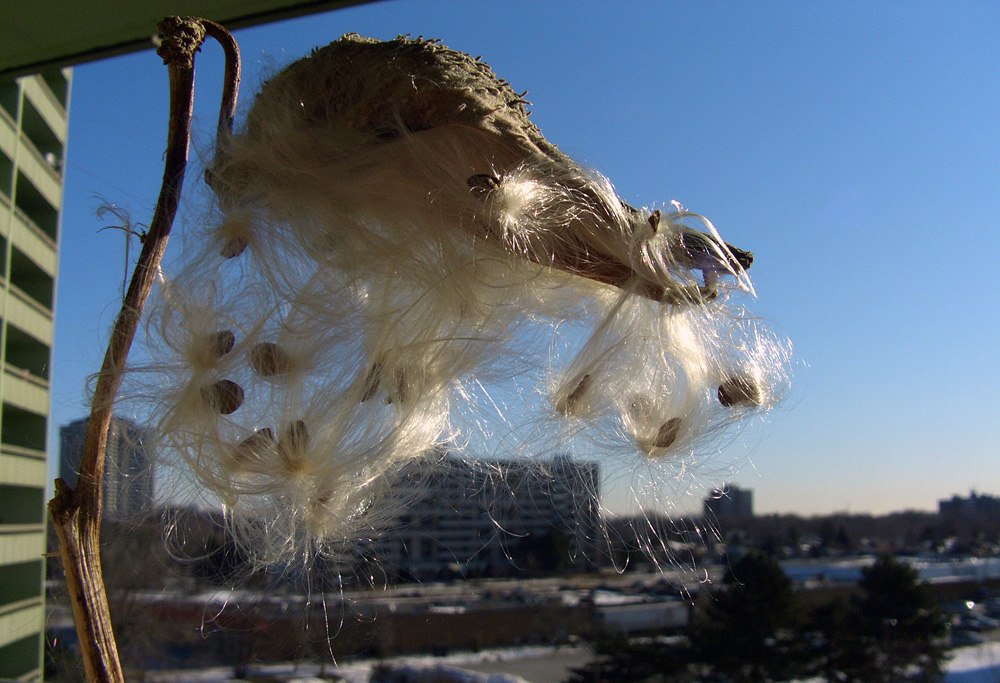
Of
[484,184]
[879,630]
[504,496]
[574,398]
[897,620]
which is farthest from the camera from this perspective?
[879,630]

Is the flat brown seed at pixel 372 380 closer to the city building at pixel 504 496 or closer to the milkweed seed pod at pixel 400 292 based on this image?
the milkweed seed pod at pixel 400 292

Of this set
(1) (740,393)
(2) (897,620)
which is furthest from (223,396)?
(2) (897,620)

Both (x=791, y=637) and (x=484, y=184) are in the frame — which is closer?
(x=484, y=184)

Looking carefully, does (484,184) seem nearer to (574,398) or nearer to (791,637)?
(574,398)

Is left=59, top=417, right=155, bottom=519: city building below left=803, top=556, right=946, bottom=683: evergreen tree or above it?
above

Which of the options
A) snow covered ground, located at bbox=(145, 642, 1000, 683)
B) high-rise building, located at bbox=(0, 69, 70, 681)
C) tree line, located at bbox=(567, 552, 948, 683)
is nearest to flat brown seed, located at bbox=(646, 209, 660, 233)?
snow covered ground, located at bbox=(145, 642, 1000, 683)

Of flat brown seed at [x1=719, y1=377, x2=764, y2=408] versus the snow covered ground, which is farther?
the snow covered ground

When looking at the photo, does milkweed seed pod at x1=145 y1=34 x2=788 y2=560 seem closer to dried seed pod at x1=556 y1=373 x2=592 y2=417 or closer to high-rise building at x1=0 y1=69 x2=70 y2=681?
dried seed pod at x1=556 y1=373 x2=592 y2=417

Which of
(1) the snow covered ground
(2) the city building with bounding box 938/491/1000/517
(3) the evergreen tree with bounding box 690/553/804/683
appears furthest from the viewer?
(3) the evergreen tree with bounding box 690/553/804/683
